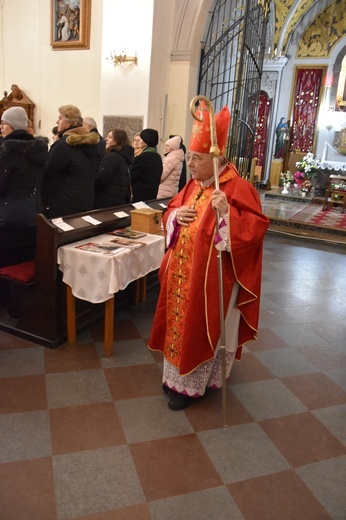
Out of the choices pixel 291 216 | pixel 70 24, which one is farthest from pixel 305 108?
pixel 70 24

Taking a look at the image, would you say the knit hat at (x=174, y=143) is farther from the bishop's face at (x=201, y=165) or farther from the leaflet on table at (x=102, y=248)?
the bishop's face at (x=201, y=165)

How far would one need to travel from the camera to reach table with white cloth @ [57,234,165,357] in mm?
3076

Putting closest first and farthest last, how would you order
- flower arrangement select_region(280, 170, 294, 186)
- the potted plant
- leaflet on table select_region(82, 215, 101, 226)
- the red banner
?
leaflet on table select_region(82, 215, 101, 226) < the potted plant < flower arrangement select_region(280, 170, 294, 186) < the red banner

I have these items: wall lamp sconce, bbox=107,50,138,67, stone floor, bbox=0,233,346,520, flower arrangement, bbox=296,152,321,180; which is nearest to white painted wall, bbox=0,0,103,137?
wall lamp sconce, bbox=107,50,138,67

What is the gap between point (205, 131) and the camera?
2.38m

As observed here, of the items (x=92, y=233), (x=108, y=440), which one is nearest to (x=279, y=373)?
(x=108, y=440)

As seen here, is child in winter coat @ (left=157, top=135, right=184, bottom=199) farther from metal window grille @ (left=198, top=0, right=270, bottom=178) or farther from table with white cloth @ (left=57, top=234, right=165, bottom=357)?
metal window grille @ (left=198, top=0, right=270, bottom=178)

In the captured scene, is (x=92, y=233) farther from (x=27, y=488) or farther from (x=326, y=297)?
(x=326, y=297)

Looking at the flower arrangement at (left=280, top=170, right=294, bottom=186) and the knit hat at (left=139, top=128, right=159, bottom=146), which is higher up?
the knit hat at (left=139, top=128, right=159, bottom=146)

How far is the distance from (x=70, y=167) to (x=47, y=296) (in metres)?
1.14

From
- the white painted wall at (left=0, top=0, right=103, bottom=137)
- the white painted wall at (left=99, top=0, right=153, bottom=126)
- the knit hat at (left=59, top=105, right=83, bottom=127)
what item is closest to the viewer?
the knit hat at (left=59, top=105, right=83, bottom=127)

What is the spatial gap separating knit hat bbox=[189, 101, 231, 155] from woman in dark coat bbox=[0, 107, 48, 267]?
1.49 meters

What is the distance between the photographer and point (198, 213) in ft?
8.29

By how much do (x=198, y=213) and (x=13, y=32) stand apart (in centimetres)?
697
